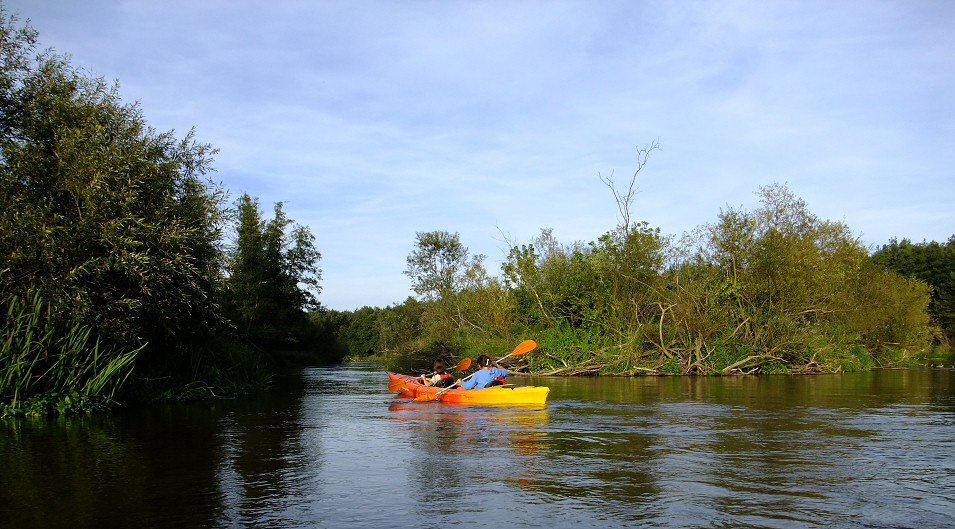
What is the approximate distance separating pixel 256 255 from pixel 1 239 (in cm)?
2935

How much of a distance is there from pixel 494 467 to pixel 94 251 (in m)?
9.62

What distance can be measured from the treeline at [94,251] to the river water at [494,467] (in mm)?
1260

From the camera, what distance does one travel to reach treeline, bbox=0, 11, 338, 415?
13742 mm

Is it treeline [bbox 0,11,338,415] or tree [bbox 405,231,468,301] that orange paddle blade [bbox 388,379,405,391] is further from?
tree [bbox 405,231,468,301]

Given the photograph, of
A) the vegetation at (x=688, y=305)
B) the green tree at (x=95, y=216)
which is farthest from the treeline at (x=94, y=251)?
the vegetation at (x=688, y=305)

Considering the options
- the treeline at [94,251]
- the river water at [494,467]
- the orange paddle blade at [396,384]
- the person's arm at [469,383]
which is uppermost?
the treeline at [94,251]

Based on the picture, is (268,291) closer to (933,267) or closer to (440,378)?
(440,378)

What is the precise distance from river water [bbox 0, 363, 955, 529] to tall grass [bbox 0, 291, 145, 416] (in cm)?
71

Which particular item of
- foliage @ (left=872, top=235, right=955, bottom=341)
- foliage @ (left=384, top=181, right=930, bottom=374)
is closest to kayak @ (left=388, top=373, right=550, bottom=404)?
foliage @ (left=384, top=181, right=930, bottom=374)

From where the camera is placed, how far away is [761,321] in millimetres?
28219

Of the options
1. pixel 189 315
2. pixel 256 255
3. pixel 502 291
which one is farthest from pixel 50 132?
pixel 256 255

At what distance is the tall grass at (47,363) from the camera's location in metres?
13.4

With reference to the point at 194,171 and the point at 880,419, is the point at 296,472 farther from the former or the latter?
the point at 194,171

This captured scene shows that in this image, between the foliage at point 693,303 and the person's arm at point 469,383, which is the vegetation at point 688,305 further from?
the person's arm at point 469,383
